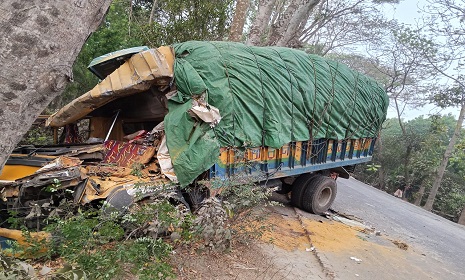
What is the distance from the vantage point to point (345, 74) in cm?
731

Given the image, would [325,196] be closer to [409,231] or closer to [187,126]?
[409,231]

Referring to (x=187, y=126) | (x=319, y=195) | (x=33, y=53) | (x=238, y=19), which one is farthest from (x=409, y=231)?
(x=33, y=53)

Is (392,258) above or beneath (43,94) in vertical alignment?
beneath

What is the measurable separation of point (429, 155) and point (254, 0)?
43.5 feet

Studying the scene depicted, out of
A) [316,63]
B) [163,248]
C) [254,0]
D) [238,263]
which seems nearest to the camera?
[163,248]

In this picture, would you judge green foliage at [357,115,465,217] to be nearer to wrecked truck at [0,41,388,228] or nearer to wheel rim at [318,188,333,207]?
wheel rim at [318,188,333,207]

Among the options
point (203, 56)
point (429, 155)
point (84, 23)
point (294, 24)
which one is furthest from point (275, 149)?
point (429, 155)

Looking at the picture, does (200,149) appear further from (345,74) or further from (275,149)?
(345,74)

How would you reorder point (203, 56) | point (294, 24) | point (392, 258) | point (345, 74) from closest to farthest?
1. point (203, 56)
2. point (392, 258)
3. point (345, 74)
4. point (294, 24)

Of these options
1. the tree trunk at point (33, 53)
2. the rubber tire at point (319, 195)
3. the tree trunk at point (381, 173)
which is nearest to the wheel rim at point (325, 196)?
the rubber tire at point (319, 195)

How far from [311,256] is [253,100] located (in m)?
2.31

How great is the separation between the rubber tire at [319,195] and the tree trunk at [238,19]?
431cm

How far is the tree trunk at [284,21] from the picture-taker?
10.4 m

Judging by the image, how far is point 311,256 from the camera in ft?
16.7
